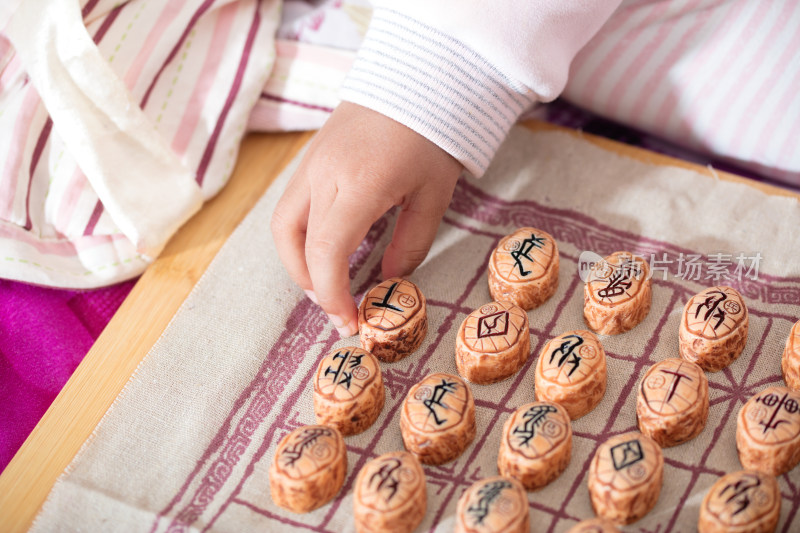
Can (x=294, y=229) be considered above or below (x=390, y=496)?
above

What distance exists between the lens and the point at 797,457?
0.59 m

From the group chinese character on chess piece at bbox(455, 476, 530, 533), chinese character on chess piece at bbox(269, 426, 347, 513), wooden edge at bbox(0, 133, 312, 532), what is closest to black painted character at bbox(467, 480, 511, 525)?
chinese character on chess piece at bbox(455, 476, 530, 533)

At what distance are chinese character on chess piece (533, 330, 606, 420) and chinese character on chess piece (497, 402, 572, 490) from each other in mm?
21

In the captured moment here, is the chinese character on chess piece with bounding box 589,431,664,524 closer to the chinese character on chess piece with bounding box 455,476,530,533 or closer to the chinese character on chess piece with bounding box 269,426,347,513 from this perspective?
the chinese character on chess piece with bounding box 455,476,530,533

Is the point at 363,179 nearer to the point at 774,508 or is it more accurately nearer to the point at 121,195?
the point at 121,195

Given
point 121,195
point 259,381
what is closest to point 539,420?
point 259,381

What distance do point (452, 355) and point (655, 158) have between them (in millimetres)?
325

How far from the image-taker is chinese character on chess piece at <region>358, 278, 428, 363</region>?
67 centimetres

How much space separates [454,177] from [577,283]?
0.15 metres

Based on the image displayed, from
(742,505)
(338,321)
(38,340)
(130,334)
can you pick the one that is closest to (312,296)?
(338,321)

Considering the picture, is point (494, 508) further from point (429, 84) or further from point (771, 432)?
point (429, 84)

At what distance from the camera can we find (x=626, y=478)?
22.3 inches

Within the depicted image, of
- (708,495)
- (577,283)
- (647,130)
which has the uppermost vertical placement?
(647,130)

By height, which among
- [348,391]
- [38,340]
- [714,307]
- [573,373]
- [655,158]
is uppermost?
[655,158]
